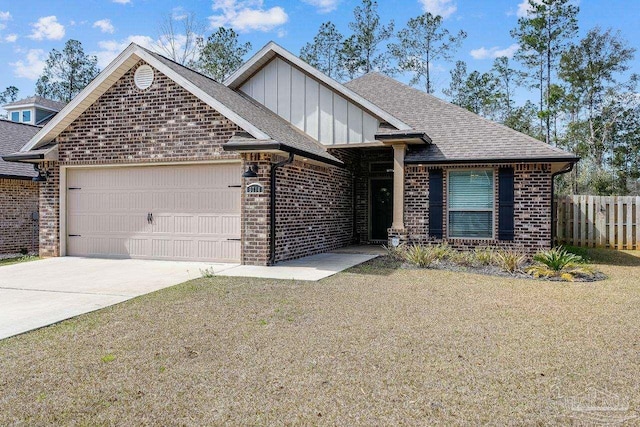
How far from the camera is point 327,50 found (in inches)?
1314

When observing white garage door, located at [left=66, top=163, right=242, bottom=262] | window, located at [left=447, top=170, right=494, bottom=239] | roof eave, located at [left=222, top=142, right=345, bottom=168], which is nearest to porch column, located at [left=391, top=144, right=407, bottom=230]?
window, located at [left=447, top=170, right=494, bottom=239]

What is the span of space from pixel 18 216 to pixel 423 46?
2698 cm

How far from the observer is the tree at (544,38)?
28.1 metres

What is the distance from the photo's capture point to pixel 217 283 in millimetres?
8086

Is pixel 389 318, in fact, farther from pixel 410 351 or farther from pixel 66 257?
pixel 66 257

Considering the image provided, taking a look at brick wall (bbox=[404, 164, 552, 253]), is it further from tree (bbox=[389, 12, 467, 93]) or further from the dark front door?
tree (bbox=[389, 12, 467, 93])

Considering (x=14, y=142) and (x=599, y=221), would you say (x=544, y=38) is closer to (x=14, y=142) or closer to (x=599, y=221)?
(x=599, y=221)

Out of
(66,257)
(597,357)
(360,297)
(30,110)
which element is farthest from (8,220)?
(30,110)

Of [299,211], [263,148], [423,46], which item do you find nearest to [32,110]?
[299,211]

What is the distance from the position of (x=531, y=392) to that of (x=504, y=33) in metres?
31.6

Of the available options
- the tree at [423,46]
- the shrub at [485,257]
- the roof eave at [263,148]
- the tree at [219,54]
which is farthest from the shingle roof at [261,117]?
the tree at [423,46]

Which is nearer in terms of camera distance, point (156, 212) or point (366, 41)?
point (156, 212)

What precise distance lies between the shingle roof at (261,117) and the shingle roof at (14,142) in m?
6.38

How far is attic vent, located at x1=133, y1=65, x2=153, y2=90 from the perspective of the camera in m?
11.0
